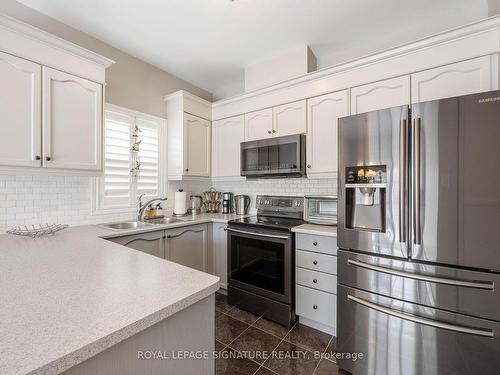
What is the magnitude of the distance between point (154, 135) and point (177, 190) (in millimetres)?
730

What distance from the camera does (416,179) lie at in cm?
134

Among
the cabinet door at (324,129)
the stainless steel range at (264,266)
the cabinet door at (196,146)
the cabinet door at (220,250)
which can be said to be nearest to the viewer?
the stainless steel range at (264,266)

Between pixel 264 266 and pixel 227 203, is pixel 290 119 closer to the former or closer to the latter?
pixel 227 203

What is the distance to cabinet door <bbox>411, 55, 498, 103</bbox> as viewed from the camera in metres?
1.59

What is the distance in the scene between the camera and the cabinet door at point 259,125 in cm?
Answer: 261

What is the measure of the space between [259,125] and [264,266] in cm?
154

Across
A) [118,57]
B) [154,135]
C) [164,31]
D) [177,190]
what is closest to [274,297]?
[177,190]

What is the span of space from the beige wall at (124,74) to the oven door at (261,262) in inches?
68.7

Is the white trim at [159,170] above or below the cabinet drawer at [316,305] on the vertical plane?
above

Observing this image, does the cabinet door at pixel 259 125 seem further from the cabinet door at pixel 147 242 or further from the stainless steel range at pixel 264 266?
the cabinet door at pixel 147 242

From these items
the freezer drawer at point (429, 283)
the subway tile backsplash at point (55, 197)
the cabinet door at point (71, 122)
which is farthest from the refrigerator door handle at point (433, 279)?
the cabinet door at point (71, 122)

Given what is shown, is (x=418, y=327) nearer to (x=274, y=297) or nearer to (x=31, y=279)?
(x=274, y=297)

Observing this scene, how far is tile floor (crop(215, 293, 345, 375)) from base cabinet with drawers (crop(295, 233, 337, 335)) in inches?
5.4

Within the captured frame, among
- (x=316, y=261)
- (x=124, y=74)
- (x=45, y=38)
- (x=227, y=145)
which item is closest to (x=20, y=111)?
(x=45, y=38)
